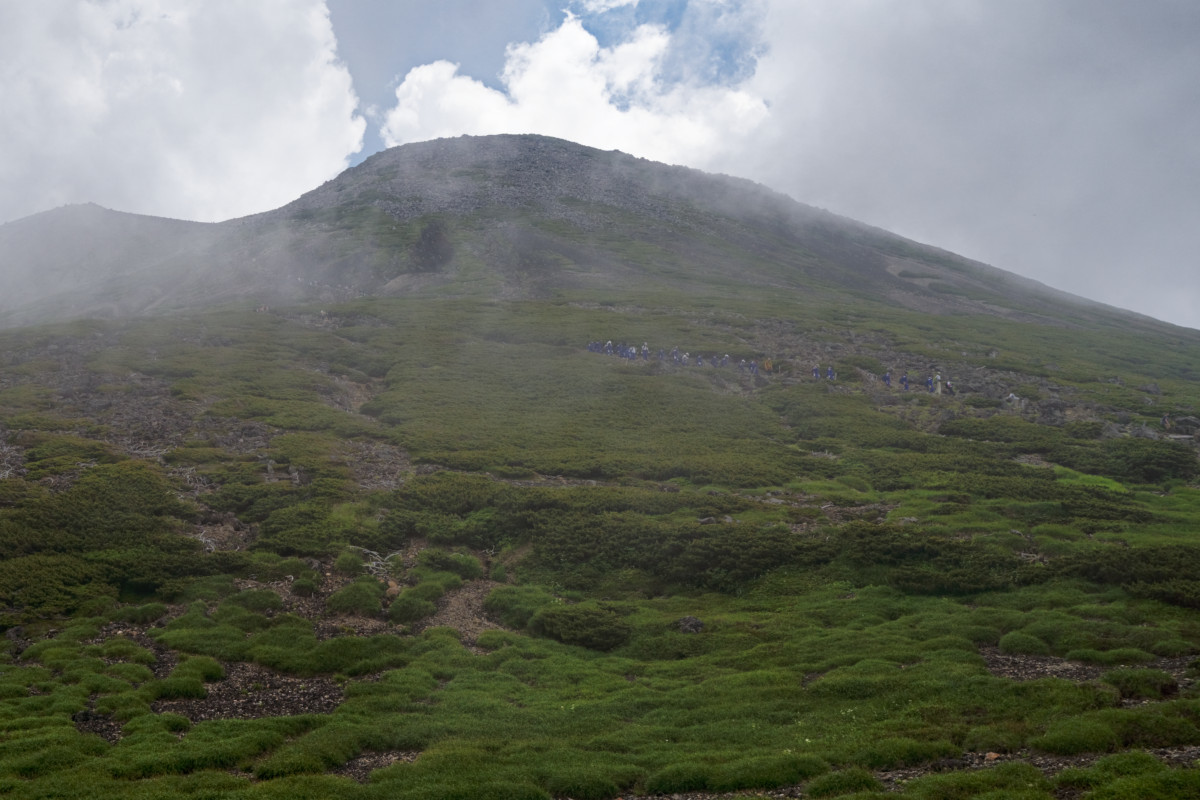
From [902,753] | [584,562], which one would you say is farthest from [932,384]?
[902,753]

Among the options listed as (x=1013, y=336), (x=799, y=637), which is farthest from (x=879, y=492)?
(x=1013, y=336)

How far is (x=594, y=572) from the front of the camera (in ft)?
133

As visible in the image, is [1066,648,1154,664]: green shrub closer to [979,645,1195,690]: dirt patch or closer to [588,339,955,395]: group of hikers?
[979,645,1195,690]: dirt patch

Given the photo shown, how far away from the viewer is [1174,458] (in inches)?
2286

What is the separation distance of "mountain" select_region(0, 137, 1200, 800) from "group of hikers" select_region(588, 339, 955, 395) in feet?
1.57

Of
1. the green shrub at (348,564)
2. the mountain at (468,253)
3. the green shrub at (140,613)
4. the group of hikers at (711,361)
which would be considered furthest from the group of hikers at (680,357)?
the green shrub at (140,613)

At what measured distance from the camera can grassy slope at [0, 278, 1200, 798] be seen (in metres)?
22.3

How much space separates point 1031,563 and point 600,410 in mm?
42116

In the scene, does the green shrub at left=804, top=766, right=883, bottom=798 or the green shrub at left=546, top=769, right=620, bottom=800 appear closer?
the green shrub at left=804, top=766, right=883, bottom=798

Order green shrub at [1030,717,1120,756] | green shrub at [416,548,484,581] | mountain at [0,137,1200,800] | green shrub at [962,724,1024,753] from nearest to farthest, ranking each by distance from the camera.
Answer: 1. green shrub at [1030,717,1120,756]
2. green shrub at [962,724,1024,753]
3. mountain at [0,137,1200,800]
4. green shrub at [416,548,484,581]

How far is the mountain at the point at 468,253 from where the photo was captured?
428 feet

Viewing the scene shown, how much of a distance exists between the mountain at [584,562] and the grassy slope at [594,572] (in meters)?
0.19

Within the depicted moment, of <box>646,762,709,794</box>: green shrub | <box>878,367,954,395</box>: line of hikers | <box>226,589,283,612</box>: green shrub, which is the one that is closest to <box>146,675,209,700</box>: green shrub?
<box>226,589,283,612</box>: green shrub

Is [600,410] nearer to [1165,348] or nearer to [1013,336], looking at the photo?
[1013,336]
